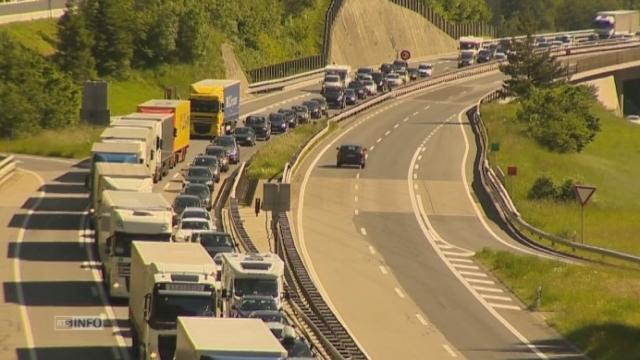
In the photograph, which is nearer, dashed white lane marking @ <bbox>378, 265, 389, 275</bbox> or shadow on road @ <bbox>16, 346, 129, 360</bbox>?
shadow on road @ <bbox>16, 346, 129, 360</bbox>

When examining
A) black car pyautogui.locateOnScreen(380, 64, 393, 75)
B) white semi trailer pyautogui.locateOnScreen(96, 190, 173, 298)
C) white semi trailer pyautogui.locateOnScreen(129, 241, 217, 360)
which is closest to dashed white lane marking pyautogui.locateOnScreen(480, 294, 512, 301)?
white semi trailer pyautogui.locateOnScreen(96, 190, 173, 298)

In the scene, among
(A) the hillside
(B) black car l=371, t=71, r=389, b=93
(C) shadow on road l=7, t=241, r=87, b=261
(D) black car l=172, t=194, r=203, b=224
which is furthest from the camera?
(A) the hillside

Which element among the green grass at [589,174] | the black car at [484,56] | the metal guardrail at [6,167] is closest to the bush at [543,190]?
the green grass at [589,174]

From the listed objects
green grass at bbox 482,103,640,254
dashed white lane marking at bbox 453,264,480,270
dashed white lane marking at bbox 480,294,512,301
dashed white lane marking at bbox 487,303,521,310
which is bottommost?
green grass at bbox 482,103,640,254

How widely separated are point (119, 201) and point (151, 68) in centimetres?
6983

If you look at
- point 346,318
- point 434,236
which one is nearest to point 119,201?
point 346,318

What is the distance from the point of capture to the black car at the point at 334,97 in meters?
121

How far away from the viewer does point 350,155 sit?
92.0 m

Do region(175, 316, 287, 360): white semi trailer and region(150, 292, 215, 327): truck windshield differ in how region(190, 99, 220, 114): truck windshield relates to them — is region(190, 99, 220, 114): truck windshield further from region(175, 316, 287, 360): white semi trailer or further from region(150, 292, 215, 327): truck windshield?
A: region(175, 316, 287, 360): white semi trailer

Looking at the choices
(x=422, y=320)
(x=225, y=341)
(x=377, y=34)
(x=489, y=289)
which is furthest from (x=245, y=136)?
(x=377, y=34)

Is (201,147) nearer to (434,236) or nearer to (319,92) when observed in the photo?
(434,236)

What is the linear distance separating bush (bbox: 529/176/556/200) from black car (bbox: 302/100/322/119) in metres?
24.2

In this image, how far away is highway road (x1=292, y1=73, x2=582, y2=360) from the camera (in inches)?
2148

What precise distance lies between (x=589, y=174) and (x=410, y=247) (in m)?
40.2
